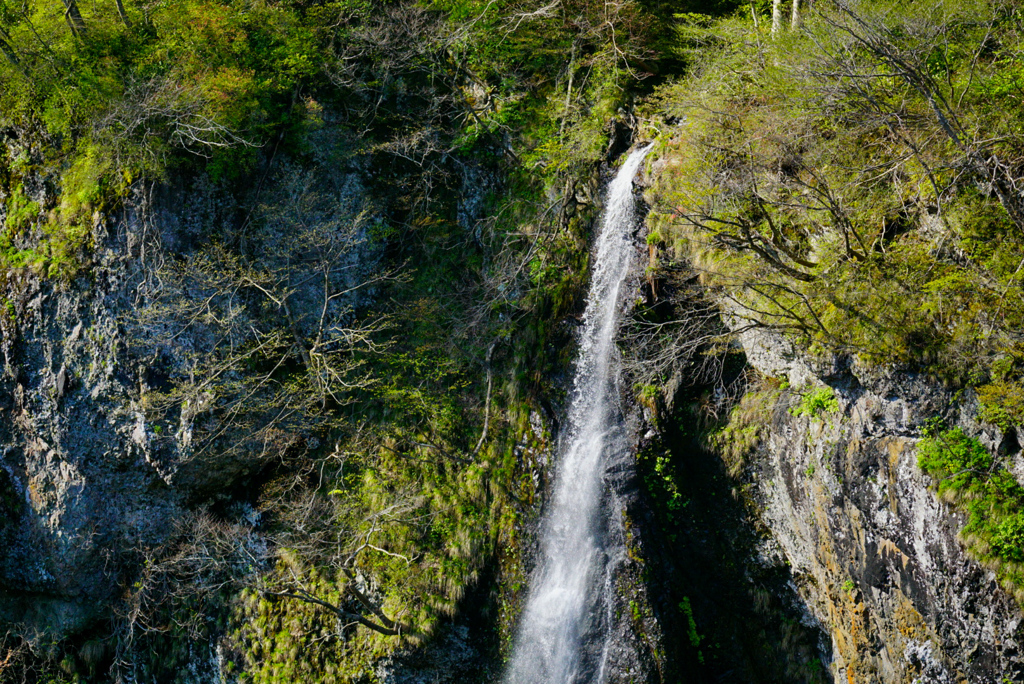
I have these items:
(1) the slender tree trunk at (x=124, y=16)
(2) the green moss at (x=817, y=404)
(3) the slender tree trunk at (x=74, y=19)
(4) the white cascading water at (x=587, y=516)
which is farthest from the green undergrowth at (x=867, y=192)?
(3) the slender tree trunk at (x=74, y=19)

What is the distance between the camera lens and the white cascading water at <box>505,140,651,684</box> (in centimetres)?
755

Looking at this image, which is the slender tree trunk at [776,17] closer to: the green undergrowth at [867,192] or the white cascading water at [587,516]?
the green undergrowth at [867,192]

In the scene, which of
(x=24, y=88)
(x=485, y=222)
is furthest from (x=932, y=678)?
(x=24, y=88)

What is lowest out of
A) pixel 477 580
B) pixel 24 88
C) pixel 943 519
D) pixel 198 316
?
pixel 477 580

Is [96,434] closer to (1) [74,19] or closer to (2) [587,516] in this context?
(1) [74,19]

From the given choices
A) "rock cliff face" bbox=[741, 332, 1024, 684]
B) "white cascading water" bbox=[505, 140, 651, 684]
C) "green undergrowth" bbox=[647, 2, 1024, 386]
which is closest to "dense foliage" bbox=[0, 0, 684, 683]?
"white cascading water" bbox=[505, 140, 651, 684]

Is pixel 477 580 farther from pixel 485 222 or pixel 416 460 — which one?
pixel 485 222

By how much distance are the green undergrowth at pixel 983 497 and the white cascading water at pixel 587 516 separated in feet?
10.2

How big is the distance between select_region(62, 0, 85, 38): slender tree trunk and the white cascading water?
879cm

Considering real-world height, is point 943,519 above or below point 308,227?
below

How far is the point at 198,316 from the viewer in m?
9.45

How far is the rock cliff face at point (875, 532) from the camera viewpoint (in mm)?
5395

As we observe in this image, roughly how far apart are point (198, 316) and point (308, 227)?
2.21 metres

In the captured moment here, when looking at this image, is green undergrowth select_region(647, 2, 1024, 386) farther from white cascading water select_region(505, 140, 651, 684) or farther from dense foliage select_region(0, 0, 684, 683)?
dense foliage select_region(0, 0, 684, 683)
